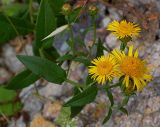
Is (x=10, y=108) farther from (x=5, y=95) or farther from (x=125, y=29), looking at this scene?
(x=125, y=29)

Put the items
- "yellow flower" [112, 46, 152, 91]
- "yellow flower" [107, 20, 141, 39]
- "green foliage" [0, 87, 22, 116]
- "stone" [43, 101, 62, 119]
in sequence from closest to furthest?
"yellow flower" [112, 46, 152, 91], "yellow flower" [107, 20, 141, 39], "stone" [43, 101, 62, 119], "green foliage" [0, 87, 22, 116]

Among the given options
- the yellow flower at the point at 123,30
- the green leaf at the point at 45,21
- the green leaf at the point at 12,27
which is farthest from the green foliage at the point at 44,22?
the yellow flower at the point at 123,30

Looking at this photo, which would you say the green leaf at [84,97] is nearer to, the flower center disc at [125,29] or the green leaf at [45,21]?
the flower center disc at [125,29]

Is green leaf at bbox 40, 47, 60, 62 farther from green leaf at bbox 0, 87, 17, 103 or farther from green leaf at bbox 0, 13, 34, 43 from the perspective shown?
green leaf at bbox 0, 87, 17, 103

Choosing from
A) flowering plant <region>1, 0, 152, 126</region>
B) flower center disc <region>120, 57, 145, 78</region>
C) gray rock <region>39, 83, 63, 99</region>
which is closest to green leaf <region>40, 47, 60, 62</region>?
flowering plant <region>1, 0, 152, 126</region>

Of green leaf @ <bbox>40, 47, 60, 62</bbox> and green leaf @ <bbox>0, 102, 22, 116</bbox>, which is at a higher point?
green leaf @ <bbox>40, 47, 60, 62</bbox>

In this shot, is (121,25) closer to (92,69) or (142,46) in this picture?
(92,69)

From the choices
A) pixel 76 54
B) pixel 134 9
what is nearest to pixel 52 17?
pixel 76 54

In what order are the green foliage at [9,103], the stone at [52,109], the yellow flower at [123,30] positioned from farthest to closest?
the green foliage at [9,103] → the stone at [52,109] → the yellow flower at [123,30]

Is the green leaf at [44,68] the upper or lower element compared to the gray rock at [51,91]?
upper
